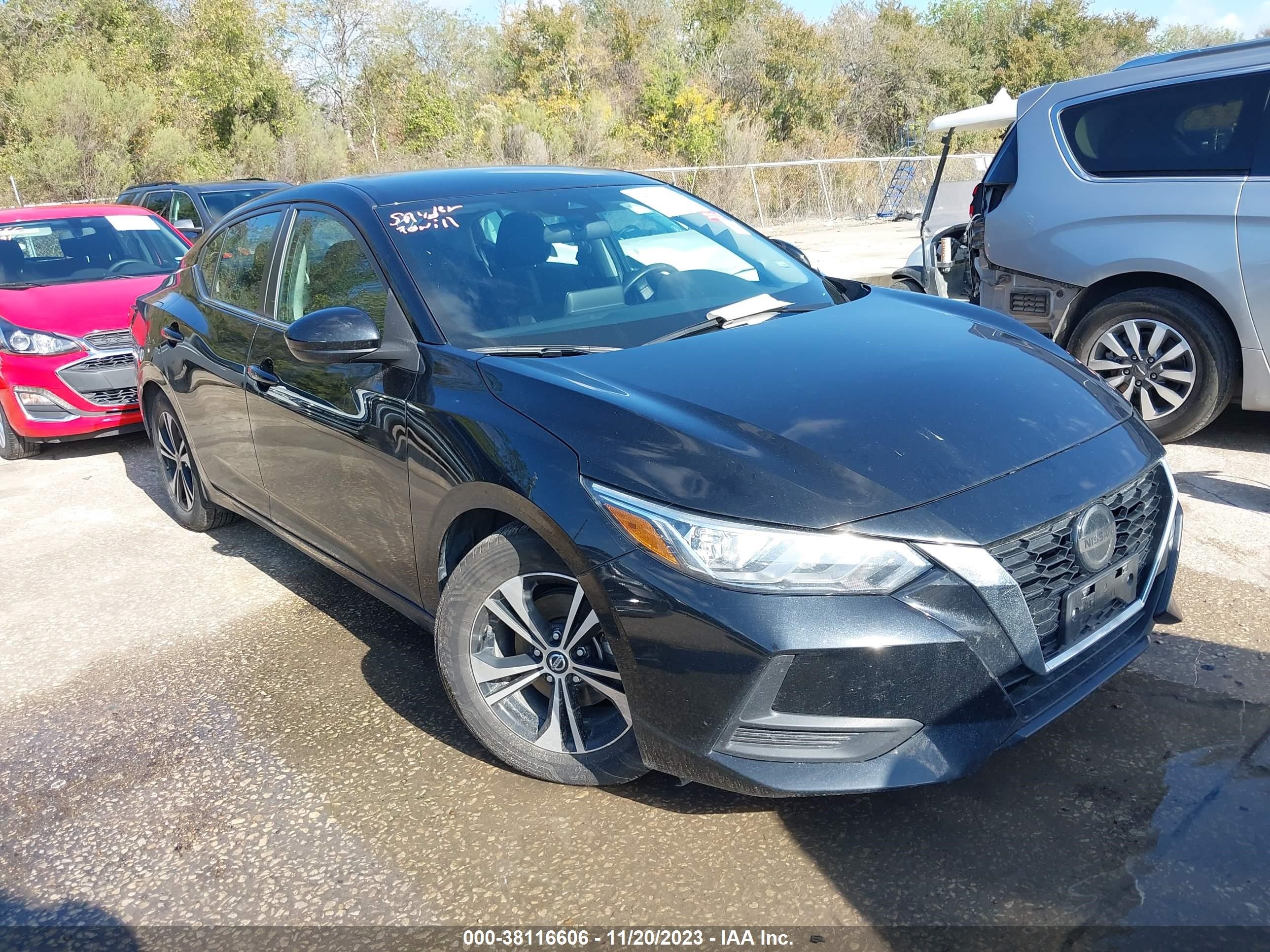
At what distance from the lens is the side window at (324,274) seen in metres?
3.48

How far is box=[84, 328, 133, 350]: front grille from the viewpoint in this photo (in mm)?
6961

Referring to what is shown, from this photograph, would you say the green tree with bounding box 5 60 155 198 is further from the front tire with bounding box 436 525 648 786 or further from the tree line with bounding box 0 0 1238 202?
the front tire with bounding box 436 525 648 786

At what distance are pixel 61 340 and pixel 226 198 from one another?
630cm

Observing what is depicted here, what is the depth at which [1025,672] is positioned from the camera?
2432 millimetres

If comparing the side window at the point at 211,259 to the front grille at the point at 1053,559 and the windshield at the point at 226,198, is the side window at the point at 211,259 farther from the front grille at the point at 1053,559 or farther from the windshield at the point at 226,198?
the windshield at the point at 226,198

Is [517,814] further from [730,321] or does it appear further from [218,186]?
[218,186]

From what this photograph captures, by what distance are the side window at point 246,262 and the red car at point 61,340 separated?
2799 mm

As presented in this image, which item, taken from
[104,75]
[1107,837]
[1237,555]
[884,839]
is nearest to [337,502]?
[884,839]

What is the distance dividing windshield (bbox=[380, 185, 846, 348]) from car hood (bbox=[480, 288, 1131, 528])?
0.82 feet

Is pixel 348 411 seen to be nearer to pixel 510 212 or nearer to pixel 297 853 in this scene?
pixel 510 212

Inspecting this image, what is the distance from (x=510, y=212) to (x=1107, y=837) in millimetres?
2650

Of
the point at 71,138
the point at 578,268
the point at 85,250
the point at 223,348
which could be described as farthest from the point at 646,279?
the point at 71,138

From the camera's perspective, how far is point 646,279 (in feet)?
12.0

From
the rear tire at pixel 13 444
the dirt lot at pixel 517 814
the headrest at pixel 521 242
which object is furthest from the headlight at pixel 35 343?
the headrest at pixel 521 242
